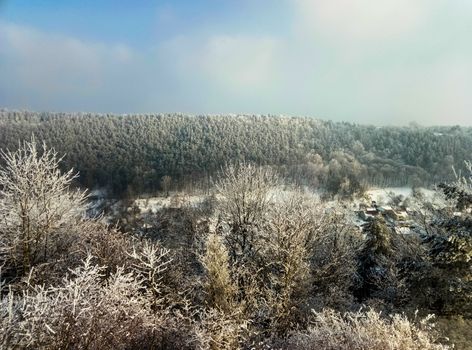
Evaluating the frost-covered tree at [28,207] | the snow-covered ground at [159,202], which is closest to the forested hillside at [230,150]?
the snow-covered ground at [159,202]

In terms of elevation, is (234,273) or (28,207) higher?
(28,207)

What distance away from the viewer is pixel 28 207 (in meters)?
14.5

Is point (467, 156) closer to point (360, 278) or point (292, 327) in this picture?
point (360, 278)

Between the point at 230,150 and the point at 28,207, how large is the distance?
293 ft

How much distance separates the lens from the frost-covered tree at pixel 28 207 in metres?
14.3

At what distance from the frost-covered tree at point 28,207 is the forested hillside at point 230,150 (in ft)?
224

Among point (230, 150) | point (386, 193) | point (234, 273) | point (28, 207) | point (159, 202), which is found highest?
point (28, 207)

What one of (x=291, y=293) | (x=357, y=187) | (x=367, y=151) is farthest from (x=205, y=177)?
(x=291, y=293)

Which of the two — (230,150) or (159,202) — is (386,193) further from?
(159,202)

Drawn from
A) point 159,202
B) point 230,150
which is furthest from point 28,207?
point 230,150

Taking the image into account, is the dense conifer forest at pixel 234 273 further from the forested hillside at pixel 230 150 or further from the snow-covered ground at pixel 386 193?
the forested hillside at pixel 230 150

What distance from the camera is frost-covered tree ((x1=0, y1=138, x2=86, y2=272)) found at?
1430 centimetres

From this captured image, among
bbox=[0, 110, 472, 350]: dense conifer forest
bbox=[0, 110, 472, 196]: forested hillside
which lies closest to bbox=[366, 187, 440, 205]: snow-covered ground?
bbox=[0, 110, 472, 196]: forested hillside

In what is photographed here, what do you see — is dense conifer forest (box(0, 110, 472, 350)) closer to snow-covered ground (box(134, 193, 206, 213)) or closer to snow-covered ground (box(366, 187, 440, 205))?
snow-covered ground (box(134, 193, 206, 213))
